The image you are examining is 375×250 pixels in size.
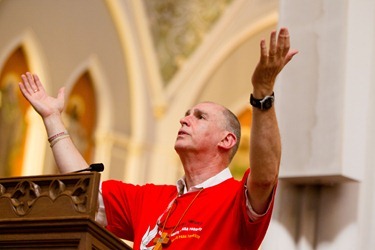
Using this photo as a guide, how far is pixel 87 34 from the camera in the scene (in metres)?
12.5

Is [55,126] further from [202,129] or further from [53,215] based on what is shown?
[53,215]

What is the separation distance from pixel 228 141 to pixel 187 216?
18.0 inches

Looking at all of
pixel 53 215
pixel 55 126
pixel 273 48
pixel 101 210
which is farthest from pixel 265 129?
pixel 55 126

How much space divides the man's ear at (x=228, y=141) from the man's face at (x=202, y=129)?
19mm

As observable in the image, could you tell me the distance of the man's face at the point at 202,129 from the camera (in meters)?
3.48

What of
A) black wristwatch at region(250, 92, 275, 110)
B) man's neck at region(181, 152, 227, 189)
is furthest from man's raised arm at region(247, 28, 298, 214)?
man's neck at region(181, 152, 227, 189)

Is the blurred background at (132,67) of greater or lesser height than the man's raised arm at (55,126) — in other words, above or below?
above

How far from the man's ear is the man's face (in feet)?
0.06

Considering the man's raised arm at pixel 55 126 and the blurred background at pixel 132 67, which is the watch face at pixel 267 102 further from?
the man's raised arm at pixel 55 126

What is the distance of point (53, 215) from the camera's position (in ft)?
8.70

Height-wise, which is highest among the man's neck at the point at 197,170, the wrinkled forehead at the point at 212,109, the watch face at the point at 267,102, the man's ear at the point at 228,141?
the wrinkled forehead at the point at 212,109

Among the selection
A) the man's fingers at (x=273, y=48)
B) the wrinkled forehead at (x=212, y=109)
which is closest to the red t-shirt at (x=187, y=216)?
the wrinkled forehead at (x=212, y=109)

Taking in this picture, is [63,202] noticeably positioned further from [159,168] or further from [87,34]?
[159,168]

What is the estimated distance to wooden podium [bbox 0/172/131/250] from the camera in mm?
2529
